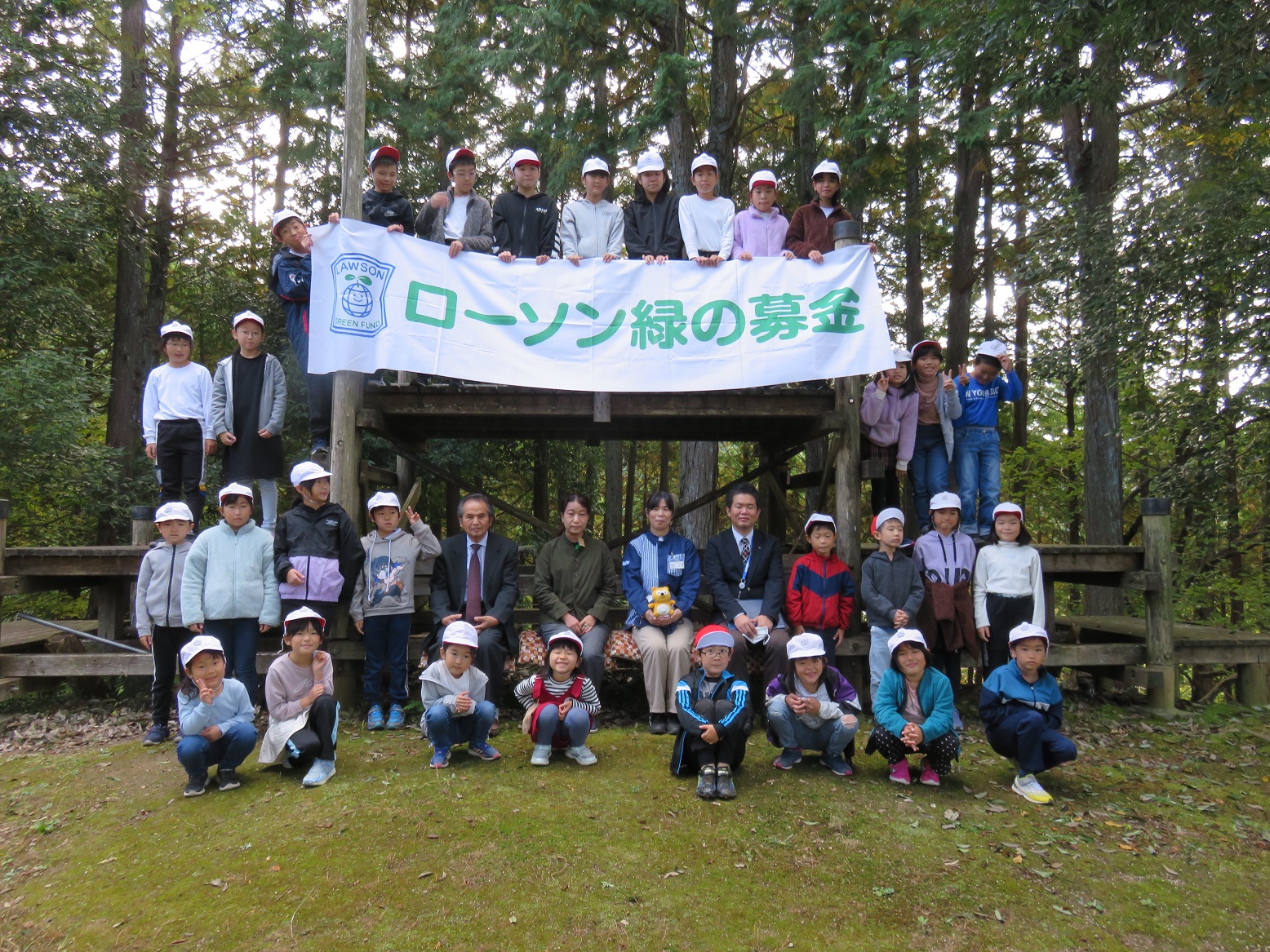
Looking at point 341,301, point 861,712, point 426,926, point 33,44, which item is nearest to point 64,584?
point 341,301

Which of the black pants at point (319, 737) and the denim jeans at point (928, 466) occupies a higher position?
the denim jeans at point (928, 466)

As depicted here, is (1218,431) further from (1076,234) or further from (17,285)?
(17,285)

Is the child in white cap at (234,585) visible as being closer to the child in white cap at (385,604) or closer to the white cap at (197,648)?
the child in white cap at (385,604)

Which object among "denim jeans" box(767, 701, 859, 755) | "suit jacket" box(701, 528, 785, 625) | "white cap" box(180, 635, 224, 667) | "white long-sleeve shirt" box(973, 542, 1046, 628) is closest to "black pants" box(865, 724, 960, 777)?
"denim jeans" box(767, 701, 859, 755)

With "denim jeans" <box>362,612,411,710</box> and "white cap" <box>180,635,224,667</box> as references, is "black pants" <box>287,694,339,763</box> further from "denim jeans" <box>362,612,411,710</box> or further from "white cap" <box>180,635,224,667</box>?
"denim jeans" <box>362,612,411,710</box>

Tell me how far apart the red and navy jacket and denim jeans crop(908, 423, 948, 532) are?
1487 mm

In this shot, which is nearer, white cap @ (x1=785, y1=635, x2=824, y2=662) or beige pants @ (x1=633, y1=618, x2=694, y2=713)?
white cap @ (x1=785, y1=635, x2=824, y2=662)

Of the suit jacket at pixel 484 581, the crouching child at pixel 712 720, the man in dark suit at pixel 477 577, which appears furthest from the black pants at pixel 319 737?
the crouching child at pixel 712 720

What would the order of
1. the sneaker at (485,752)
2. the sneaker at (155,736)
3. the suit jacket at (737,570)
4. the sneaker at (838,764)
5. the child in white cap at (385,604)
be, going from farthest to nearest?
the suit jacket at (737,570), the child in white cap at (385,604), the sneaker at (155,736), the sneaker at (485,752), the sneaker at (838,764)

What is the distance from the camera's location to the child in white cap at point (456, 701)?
517 cm

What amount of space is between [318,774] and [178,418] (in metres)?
3.35

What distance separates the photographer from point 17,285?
35.1ft

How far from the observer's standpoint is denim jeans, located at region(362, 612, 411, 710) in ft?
20.7

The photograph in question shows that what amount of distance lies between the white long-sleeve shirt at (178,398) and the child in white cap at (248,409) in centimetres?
12
